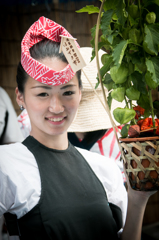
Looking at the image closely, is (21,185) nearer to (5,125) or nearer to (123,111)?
(123,111)

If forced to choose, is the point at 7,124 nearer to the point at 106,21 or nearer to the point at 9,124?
the point at 9,124

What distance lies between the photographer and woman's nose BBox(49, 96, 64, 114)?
89 centimetres

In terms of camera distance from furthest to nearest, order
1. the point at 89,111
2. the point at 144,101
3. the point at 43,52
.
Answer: the point at 89,111
the point at 43,52
the point at 144,101

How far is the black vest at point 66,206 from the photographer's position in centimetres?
85

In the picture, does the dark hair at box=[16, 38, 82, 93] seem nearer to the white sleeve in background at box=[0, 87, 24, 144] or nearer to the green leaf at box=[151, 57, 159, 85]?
the green leaf at box=[151, 57, 159, 85]

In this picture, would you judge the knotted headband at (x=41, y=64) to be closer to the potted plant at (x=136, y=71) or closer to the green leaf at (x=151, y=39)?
the potted plant at (x=136, y=71)

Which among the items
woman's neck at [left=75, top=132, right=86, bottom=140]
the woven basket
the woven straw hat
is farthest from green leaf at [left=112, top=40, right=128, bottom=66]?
woman's neck at [left=75, top=132, right=86, bottom=140]

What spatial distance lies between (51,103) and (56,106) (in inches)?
0.8

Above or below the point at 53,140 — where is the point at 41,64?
above

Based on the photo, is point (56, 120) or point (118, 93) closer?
point (118, 93)

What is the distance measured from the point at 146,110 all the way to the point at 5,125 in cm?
112

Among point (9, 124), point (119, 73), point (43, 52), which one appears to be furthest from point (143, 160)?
point (9, 124)

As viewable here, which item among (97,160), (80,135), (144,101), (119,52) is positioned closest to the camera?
(119,52)

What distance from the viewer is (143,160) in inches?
30.2
